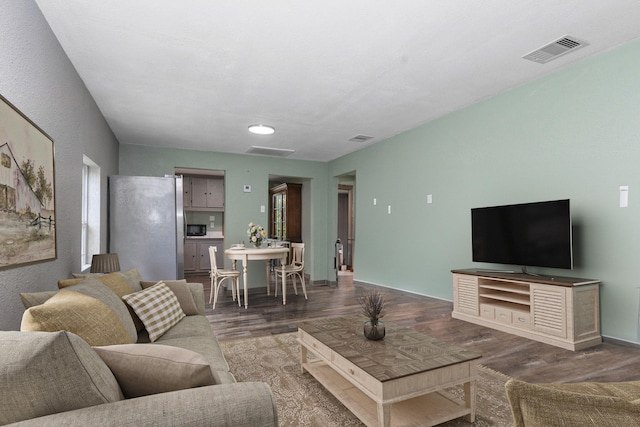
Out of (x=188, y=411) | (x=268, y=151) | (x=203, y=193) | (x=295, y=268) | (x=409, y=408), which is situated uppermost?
(x=268, y=151)

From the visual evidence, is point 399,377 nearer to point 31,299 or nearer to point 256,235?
point 31,299

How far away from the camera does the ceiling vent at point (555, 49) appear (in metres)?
2.98

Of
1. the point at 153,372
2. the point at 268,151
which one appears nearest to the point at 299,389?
the point at 153,372

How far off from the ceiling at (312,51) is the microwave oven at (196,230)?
4.67 m

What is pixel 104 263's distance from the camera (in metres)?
3.41

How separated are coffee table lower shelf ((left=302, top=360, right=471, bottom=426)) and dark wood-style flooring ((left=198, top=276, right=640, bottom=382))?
0.89 meters

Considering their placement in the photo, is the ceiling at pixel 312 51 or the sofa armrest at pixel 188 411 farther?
the ceiling at pixel 312 51

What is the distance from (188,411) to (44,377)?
1.12 feet

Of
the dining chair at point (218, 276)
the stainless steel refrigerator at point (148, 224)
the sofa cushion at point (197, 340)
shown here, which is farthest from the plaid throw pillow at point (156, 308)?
the dining chair at point (218, 276)

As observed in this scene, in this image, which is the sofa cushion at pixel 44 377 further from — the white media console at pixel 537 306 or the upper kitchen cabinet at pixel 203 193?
the upper kitchen cabinet at pixel 203 193

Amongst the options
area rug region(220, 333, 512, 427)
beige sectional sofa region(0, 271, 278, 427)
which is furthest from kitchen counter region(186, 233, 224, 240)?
beige sectional sofa region(0, 271, 278, 427)

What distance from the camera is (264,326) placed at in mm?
4004

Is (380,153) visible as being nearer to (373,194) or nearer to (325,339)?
(373,194)

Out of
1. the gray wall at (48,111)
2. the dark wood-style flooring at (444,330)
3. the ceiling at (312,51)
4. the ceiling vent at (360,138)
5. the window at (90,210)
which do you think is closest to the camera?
the gray wall at (48,111)
